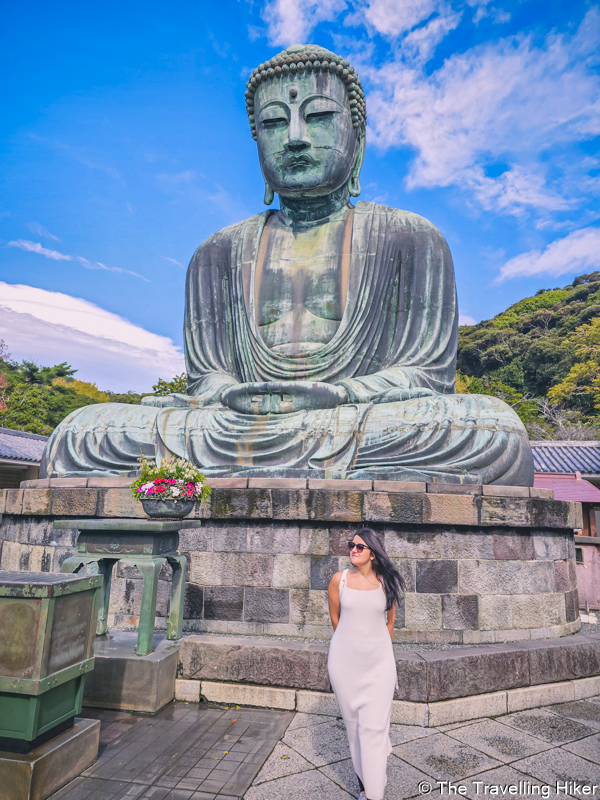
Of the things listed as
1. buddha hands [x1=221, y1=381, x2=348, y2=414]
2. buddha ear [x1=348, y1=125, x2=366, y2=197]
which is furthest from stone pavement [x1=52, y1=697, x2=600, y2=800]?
buddha ear [x1=348, y1=125, x2=366, y2=197]

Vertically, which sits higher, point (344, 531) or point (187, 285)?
point (187, 285)

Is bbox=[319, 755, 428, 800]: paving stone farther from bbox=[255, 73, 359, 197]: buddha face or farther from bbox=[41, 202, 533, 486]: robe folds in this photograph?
bbox=[255, 73, 359, 197]: buddha face

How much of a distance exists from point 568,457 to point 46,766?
59.4 feet

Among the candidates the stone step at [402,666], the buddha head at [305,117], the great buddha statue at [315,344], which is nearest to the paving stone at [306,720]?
the stone step at [402,666]

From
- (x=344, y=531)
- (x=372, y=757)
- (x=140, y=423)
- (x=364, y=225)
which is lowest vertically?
(x=372, y=757)

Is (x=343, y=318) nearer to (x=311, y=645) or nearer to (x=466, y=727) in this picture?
(x=311, y=645)

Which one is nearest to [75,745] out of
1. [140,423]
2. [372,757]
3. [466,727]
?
[372,757]

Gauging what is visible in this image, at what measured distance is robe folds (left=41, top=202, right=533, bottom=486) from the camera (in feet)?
18.2

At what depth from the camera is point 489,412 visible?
5605 mm

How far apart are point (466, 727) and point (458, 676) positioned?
290 millimetres

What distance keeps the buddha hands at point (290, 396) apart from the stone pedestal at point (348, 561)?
1.39 metres

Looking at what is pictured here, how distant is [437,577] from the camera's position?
4527 millimetres

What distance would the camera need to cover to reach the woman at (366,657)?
2.50 metres

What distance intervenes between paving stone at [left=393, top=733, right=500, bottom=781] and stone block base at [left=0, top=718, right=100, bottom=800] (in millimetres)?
1696
